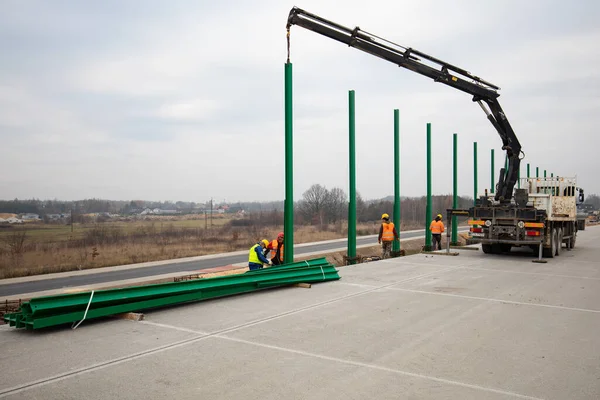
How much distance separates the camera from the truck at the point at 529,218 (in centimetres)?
1864

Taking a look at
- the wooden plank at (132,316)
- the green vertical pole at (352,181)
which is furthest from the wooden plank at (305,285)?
the green vertical pole at (352,181)

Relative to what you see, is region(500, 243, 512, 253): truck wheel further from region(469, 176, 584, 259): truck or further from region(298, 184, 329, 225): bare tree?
region(298, 184, 329, 225): bare tree

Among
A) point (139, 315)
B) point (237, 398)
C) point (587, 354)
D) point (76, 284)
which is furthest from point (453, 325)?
point (76, 284)

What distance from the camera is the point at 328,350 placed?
6.91 m

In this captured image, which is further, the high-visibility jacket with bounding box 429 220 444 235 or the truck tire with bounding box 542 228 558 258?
the high-visibility jacket with bounding box 429 220 444 235

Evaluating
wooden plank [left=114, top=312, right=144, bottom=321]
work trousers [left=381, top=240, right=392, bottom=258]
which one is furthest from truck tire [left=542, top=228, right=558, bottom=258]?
wooden plank [left=114, top=312, right=144, bottom=321]

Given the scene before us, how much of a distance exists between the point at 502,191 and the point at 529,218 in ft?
9.12

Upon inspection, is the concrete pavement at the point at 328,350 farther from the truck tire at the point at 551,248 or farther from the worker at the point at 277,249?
the truck tire at the point at 551,248

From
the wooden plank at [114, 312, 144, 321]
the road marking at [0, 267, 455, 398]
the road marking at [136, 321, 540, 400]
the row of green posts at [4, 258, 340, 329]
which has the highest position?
the row of green posts at [4, 258, 340, 329]

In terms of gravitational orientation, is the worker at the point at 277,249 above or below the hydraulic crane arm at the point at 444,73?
below

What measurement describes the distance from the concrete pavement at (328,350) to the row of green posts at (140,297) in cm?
18

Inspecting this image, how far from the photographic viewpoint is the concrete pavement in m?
5.48

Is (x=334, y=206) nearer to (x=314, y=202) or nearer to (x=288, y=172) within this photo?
(x=314, y=202)

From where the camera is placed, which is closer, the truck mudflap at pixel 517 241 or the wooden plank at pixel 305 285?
the wooden plank at pixel 305 285
